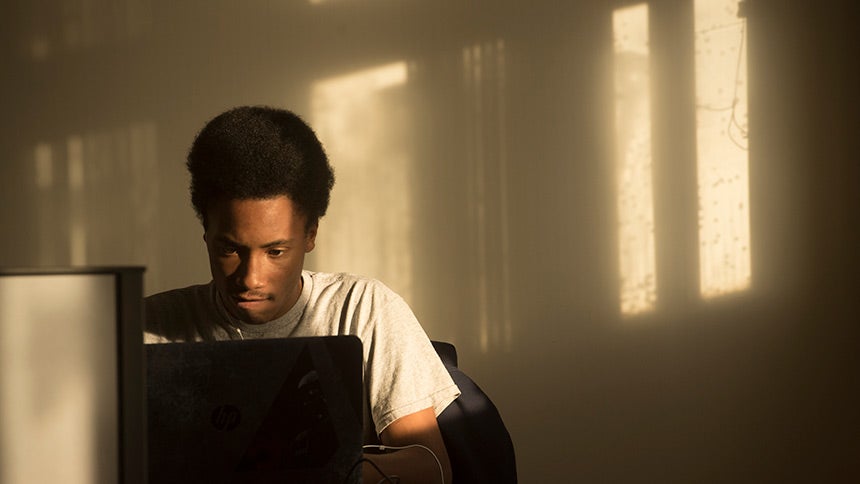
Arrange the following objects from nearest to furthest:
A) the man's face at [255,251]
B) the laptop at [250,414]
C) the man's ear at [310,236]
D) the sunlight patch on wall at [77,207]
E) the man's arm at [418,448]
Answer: the laptop at [250,414] → the man's arm at [418,448] → the man's face at [255,251] → the man's ear at [310,236] → the sunlight patch on wall at [77,207]

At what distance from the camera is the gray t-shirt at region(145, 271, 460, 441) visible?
4.68 feet

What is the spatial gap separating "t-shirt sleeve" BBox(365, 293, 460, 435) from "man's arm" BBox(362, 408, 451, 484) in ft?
0.05

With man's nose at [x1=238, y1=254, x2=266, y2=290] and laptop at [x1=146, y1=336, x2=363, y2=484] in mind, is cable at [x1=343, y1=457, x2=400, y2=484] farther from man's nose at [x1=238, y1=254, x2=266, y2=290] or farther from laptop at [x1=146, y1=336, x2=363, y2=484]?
man's nose at [x1=238, y1=254, x2=266, y2=290]

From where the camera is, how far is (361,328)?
58.9 inches

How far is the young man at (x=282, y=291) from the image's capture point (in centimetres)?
140

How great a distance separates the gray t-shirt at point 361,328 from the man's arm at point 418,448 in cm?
2

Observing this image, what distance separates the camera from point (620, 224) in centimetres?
263

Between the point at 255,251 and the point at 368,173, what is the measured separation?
3.62ft

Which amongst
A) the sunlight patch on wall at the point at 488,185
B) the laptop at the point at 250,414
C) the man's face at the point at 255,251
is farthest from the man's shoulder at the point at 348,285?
the sunlight patch on wall at the point at 488,185

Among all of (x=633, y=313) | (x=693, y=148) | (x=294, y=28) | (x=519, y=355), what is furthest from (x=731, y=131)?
(x=294, y=28)

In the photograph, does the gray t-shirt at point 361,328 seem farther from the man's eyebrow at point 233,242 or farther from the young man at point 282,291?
the man's eyebrow at point 233,242

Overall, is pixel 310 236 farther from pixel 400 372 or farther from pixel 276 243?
pixel 400 372

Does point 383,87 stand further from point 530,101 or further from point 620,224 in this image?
point 620,224

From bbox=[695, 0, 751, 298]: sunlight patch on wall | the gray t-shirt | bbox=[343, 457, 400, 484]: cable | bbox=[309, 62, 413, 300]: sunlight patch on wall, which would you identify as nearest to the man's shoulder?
the gray t-shirt
